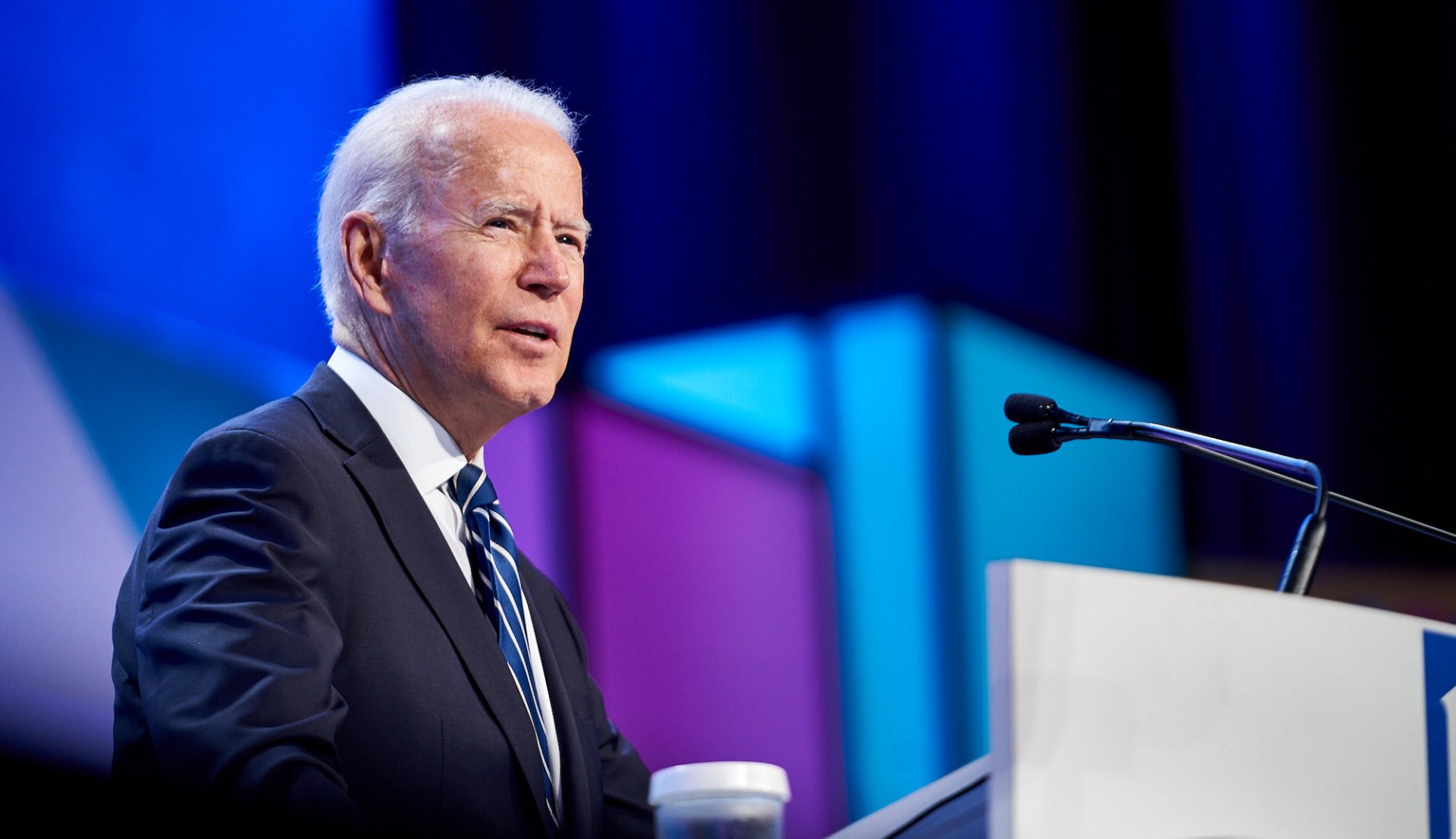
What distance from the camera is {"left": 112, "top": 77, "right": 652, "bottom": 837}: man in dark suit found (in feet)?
3.86

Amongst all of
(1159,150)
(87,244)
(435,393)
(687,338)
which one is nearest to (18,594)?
(87,244)

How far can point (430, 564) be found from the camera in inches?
56.8

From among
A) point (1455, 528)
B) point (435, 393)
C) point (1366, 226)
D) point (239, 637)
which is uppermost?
point (1366, 226)

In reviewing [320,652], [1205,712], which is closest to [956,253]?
[320,652]

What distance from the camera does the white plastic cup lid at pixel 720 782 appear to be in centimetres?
82

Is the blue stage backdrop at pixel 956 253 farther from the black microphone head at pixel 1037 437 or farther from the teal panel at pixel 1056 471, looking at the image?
the black microphone head at pixel 1037 437

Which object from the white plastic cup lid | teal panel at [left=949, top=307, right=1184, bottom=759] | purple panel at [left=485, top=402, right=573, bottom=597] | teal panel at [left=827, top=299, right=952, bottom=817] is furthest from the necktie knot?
teal panel at [left=949, top=307, right=1184, bottom=759]

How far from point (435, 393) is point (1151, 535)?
2184 mm

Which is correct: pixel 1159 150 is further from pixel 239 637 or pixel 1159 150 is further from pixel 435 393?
pixel 239 637

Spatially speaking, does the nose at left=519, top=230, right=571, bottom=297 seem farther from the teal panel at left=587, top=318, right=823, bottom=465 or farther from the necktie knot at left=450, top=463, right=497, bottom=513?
the teal panel at left=587, top=318, right=823, bottom=465

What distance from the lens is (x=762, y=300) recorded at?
10.7ft

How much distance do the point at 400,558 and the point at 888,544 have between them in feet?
6.17

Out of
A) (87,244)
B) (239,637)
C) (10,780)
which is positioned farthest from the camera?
(87,244)

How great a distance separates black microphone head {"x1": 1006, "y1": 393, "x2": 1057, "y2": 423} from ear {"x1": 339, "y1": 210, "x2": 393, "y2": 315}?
30.2 inches
